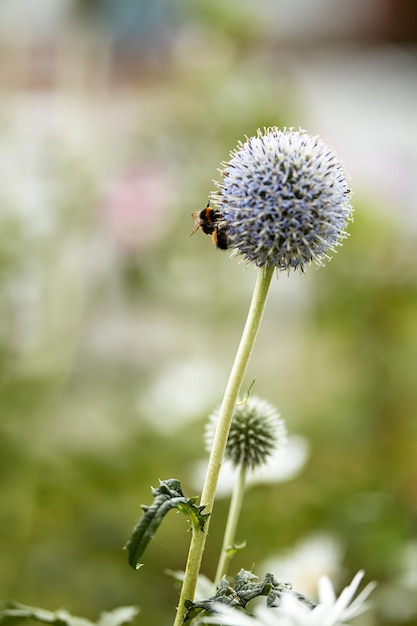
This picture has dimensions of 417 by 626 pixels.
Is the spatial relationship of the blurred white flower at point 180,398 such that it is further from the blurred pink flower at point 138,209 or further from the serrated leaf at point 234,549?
the serrated leaf at point 234,549

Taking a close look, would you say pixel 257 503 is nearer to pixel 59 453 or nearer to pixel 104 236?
pixel 59 453

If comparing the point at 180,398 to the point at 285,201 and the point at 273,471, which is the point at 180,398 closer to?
the point at 273,471

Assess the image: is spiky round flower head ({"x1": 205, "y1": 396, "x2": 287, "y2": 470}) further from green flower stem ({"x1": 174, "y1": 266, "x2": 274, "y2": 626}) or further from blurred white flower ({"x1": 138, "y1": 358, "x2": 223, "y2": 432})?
blurred white flower ({"x1": 138, "y1": 358, "x2": 223, "y2": 432})

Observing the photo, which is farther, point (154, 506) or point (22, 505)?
point (22, 505)

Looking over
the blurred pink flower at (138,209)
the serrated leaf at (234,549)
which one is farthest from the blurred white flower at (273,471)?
the blurred pink flower at (138,209)

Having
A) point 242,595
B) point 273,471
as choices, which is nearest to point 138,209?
point 273,471

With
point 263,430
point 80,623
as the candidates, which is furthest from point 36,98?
point 80,623
